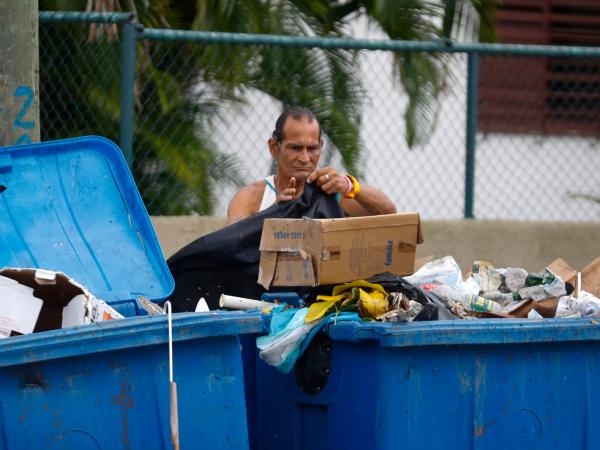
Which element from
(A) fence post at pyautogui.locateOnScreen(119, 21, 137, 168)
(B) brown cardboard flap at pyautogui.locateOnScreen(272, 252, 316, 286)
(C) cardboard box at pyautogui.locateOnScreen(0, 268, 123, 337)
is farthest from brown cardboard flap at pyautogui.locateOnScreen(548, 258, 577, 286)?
(A) fence post at pyautogui.locateOnScreen(119, 21, 137, 168)

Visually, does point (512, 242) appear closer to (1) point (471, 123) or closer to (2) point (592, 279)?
(1) point (471, 123)

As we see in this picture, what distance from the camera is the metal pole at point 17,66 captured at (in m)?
4.72

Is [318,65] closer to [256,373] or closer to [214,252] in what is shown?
[214,252]

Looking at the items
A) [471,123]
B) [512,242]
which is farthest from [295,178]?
[512,242]

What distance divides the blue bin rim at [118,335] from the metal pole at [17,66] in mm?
1720

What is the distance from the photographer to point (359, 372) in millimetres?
3766

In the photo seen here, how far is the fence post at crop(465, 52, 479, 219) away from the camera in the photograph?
6799 millimetres

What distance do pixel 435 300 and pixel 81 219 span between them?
1.52m

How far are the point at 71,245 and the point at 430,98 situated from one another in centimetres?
371

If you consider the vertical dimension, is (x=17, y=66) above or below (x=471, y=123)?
above

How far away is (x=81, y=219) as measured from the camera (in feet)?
15.4

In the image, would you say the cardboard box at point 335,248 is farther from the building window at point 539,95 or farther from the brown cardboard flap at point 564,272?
the building window at point 539,95

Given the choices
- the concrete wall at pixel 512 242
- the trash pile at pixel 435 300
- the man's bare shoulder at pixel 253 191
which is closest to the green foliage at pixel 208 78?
the concrete wall at pixel 512 242

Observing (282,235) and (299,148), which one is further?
(299,148)
